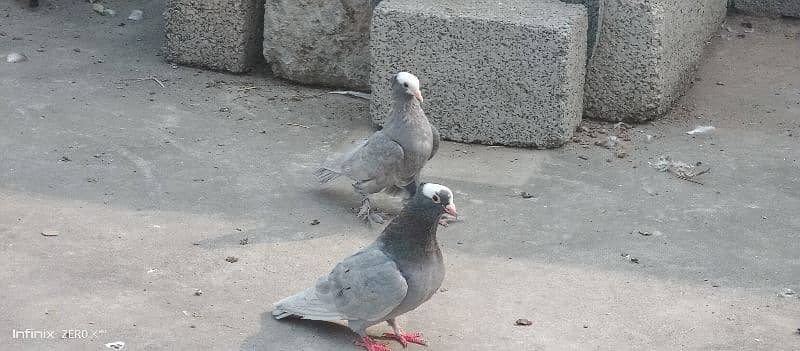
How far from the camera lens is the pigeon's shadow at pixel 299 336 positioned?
4031 mm

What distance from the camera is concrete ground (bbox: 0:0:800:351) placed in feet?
13.9

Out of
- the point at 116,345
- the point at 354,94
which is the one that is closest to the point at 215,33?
the point at 354,94

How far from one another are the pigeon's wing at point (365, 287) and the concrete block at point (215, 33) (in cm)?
323

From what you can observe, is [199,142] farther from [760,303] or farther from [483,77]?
[760,303]

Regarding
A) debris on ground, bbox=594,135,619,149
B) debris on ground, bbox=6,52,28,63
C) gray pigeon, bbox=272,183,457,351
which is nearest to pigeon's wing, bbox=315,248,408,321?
gray pigeon, bbox=272,183,457,351

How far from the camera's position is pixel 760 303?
450 cm

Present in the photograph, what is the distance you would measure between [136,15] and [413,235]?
15.5ft

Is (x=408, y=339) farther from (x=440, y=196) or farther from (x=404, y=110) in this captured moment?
(x=404, y=110)

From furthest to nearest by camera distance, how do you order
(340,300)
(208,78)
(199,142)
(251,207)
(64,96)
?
1. (208,78)
2. (64,96)
3. (199,142)
4. (251,207)
5. (340,300)

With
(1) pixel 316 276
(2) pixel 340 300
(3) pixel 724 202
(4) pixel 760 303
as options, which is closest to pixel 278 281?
(1) pixel 316 276

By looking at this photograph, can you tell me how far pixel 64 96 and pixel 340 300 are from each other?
10.5 feet

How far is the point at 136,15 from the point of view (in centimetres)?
805

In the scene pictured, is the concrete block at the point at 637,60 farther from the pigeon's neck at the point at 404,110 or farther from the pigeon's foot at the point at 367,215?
the pigeon's foot at the point at 367,215

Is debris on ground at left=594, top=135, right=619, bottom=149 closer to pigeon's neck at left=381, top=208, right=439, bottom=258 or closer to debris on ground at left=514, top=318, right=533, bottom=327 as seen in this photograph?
debris on ground at left=514, top=318, right=533, bottom=327
